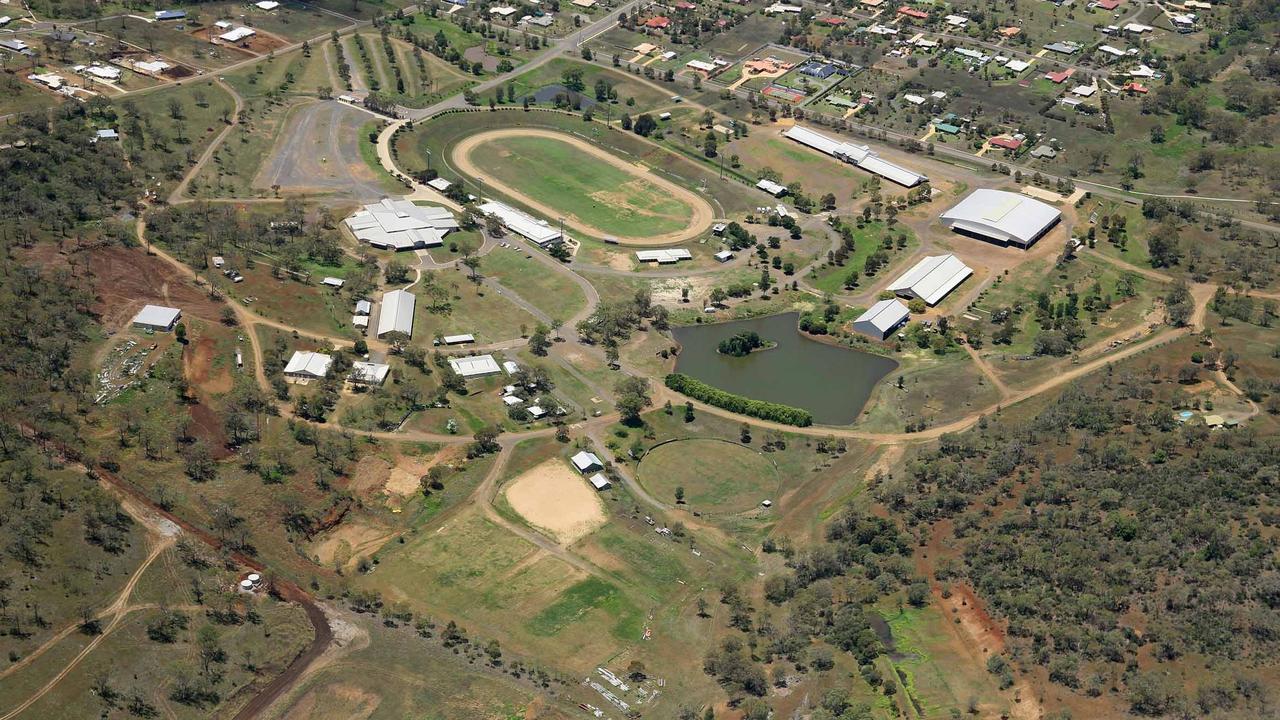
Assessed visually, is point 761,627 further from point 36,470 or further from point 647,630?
point 36,470

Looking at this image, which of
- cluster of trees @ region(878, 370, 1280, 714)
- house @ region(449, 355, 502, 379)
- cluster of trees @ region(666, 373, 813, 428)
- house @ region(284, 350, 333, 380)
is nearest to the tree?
cluster of trees @ region(666, 373, 813, 428)

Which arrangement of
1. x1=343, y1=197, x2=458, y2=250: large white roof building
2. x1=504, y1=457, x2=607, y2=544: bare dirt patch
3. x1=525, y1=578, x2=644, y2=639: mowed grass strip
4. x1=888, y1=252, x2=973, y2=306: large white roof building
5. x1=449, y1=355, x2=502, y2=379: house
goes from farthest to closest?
x1=343, y1=197, x2=458, y2=250: large white roof building
x1=888, y1=252, x2=973, y2=306: large white roof building
x1=449, y1=355, x2=502, y2=379: house
x1=504, y1=457, x2=607, y2=544: bare dirt patch
x1=525, y1=578, x2=644, y2=639: mowed grass strip

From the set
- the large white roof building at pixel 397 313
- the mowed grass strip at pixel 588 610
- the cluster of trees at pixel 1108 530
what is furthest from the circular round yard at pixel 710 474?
the large white roof building at pixel 397 313

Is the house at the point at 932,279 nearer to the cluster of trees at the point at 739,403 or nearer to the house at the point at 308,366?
the cluster of trees at the point at 739,403

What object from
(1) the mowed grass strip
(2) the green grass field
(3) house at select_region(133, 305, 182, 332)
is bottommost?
(2) the green grass field

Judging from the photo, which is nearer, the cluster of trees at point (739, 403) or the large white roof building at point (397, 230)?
the cluster of trees at point (739, 403)

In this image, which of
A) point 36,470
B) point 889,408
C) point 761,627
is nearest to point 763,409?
point 889,408

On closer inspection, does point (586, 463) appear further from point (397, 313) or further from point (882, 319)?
point (882, 319)

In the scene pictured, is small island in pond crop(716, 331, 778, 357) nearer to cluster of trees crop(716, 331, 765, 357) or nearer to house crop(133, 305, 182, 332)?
cluster of trees crop(716, 331, 765, 357)
